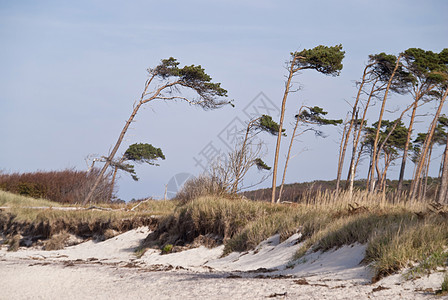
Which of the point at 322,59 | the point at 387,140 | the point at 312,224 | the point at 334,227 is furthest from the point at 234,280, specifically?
the point at 387,140

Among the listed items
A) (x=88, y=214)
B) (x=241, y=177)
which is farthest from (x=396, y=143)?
(x=88, y=214)

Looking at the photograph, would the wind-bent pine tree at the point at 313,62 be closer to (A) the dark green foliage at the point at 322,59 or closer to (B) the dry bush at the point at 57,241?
(A) the dark green foliage at the point at 322,59

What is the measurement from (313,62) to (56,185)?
674 inches

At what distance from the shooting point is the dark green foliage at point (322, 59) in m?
22.1

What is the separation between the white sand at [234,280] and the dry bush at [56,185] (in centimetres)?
1816

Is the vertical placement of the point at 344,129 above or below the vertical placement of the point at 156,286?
above

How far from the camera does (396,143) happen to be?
3919cm

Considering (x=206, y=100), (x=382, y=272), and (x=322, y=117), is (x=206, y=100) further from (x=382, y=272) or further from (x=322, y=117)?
(x=382, y=272)

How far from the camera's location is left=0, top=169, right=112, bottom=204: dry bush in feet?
90.6

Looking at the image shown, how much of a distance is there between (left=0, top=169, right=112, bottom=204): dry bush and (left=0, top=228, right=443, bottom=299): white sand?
18.2 metres

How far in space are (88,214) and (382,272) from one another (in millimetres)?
11785

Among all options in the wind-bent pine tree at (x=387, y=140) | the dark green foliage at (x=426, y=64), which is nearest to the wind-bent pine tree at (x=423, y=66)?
the dark green foliage at (x=426, y=64)

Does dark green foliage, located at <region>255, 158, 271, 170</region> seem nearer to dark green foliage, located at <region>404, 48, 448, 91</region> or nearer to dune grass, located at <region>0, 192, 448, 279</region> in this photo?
dark green foliage, located at <region>404, 48, 448, 91</region>

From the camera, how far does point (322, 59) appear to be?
2208 centimetres
